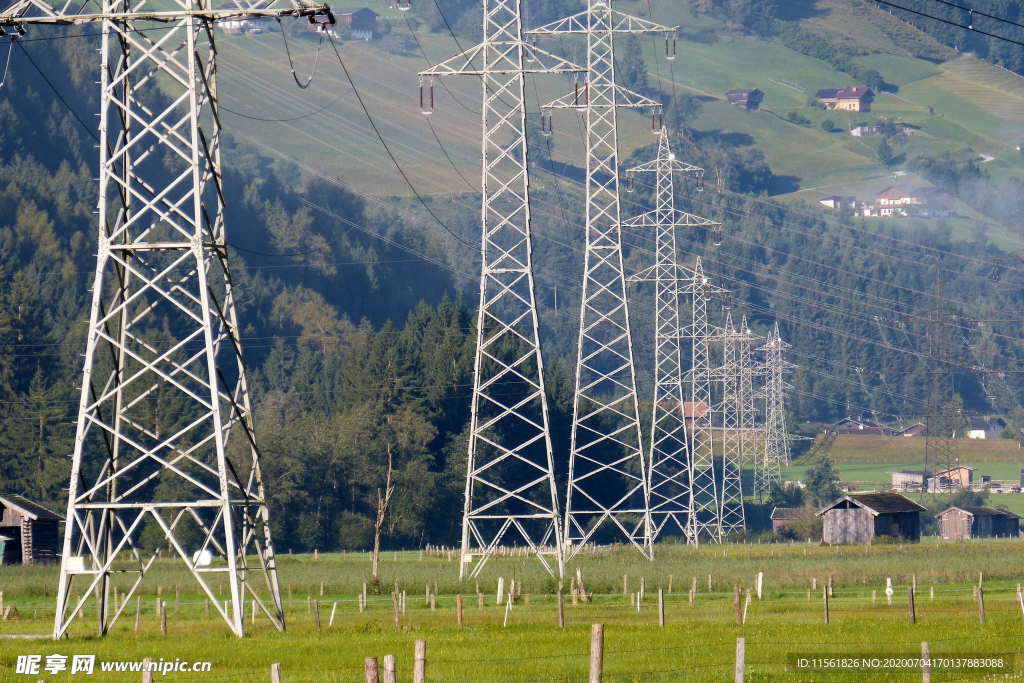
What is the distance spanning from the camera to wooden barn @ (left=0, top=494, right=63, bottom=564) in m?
93.1

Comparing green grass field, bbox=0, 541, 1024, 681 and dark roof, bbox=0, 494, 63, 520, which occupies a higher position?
dark roof, bbox=0, 494, 63, 520

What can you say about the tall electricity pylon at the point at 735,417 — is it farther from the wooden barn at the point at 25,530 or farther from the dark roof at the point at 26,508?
the dark roof at the point at 26,508

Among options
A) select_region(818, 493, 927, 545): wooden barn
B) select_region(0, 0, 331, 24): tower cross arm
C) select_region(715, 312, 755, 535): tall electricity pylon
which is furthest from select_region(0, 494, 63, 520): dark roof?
select_region(0, 0, 331, 24): tower cross arm

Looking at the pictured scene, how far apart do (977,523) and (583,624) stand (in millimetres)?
98649

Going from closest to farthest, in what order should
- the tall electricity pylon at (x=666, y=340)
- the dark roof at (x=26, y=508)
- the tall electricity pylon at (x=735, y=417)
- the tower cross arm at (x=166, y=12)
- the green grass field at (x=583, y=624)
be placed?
1. the green grass field at (x=583, y=624)
2. the tower cross arm at (x=166, y=12)
3. the dark roof at (x=26, y=508)
4. the tall electricity pylon at (x=666, y=340)
5. the tall electricity pylon at (x=735, y=417)

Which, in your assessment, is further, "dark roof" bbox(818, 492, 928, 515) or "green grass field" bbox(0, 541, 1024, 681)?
"dark roof" bbox(818, 492, 928, 515)

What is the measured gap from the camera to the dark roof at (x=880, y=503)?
117 m

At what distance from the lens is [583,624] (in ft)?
161

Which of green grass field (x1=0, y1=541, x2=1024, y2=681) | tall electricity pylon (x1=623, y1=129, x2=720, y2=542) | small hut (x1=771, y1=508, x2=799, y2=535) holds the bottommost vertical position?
green grass field (x1=0, y1=541, x2=1024, y2=681)

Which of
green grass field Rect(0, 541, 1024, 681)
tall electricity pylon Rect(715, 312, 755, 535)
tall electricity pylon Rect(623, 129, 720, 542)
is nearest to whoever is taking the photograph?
green grass field Rect(0, 541, 1024, 681)

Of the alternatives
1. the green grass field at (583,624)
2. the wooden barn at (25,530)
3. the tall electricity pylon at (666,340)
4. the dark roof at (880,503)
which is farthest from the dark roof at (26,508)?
the dark roof at (880,503)

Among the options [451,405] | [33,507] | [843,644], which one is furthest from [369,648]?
[451,405]

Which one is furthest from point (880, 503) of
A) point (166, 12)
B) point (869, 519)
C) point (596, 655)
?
point (596, 655)

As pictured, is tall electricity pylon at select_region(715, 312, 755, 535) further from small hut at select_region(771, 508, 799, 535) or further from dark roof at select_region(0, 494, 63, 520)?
dark roof at select_region(0, 494, 63, 520)
